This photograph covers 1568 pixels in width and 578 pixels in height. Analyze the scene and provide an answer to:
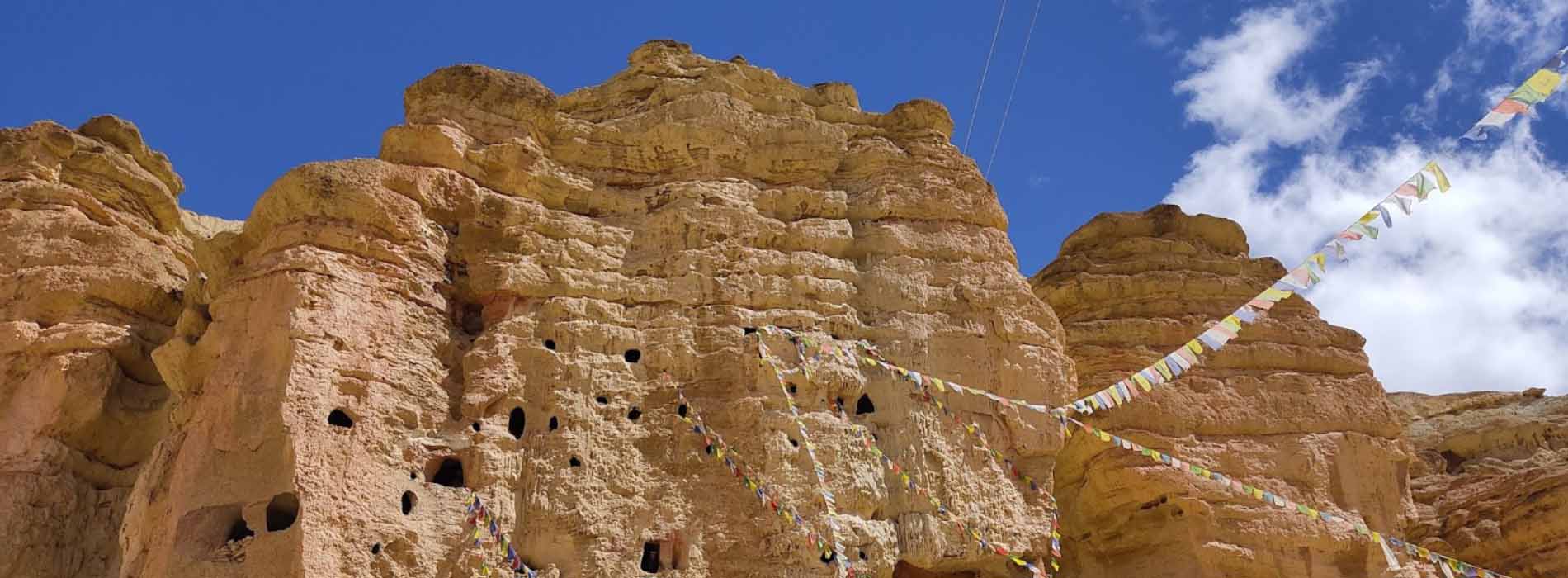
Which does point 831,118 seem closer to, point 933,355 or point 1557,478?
point 933,355

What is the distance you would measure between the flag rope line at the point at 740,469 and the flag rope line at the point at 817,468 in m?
0.11

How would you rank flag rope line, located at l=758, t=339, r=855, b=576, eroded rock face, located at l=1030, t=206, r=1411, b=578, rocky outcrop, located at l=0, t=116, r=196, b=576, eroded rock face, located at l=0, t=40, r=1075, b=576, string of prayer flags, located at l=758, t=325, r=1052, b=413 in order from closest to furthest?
eroded rock face, located at l=0, t=40, r=1075, b=576 < flag rope line, located at l=758, t=339, r=855, b=576 < string of prayer flags, located at l=758, t=325, r=1052, b=413 < rocky outcrop, located at l=0, t=116, r=196, b=576 < eroded rock face, located at l=1030, t=206, r=1411, b=578

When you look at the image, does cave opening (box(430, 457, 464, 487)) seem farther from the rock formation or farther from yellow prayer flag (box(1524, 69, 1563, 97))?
yellow prayer flag (box(1524, 69, 1563, 97))

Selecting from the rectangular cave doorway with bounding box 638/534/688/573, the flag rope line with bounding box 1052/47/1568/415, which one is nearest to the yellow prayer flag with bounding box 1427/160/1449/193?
the flag rope line with bounding box 1052/47/1568/415

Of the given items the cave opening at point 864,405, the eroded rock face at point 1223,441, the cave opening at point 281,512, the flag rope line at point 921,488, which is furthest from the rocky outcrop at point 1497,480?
the cave opening at point 281,512

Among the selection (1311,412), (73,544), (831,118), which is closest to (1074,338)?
(1311,412)

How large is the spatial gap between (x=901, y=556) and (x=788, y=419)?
160cm

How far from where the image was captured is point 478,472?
11367 millimetres

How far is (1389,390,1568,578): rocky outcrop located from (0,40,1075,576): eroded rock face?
782 cm

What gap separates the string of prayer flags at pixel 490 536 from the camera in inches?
432

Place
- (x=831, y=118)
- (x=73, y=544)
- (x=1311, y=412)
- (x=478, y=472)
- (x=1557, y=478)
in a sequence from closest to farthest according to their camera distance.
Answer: (x=478, y=472) < (x=73, y=544) < (x=831, y=118) < (x=1311, y=412) < (x=1557, y=478)

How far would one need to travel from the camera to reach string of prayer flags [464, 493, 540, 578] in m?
11.0

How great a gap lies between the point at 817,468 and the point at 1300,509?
432 cm

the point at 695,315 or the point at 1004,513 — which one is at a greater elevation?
the point at 695,315
